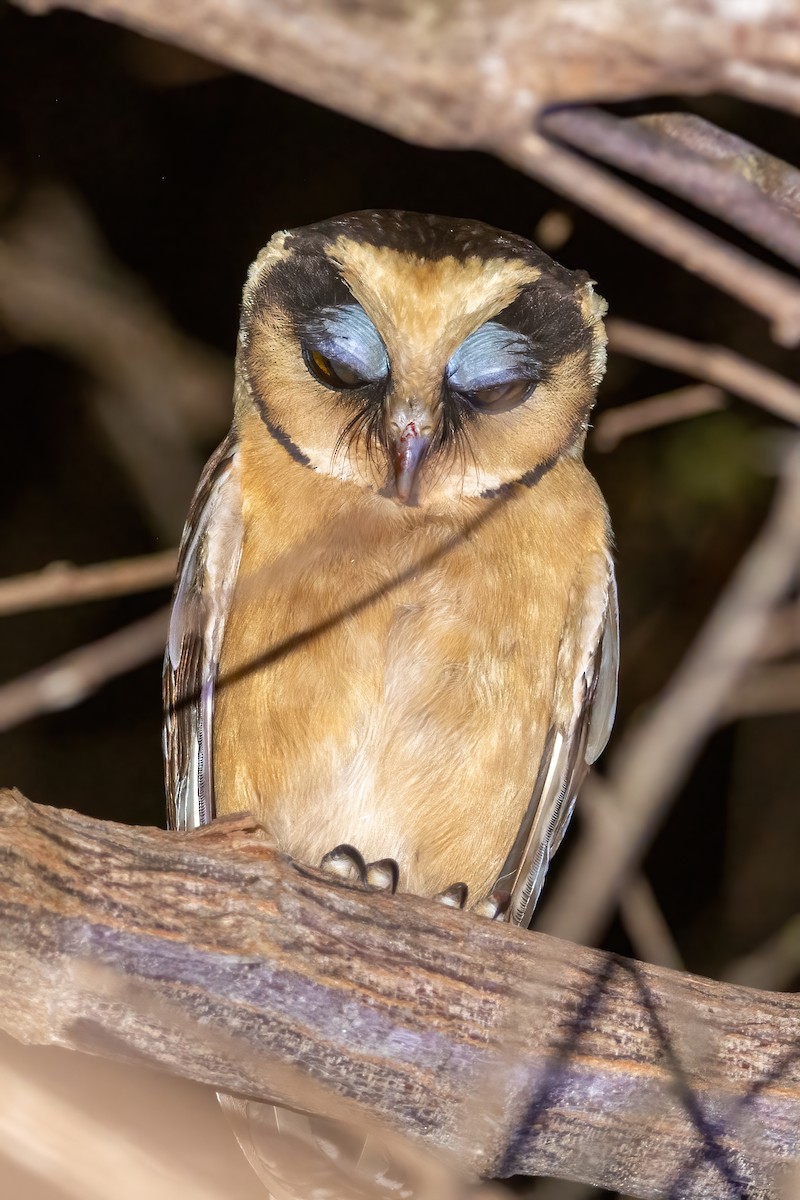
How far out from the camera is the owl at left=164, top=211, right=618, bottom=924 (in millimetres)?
2562

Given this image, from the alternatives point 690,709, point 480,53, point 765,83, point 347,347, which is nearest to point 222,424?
point 347,347

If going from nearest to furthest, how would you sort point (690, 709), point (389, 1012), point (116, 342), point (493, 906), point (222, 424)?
1. point (690, 709)
2. point (389, 1012)
3. point (493, 906)
4. point (116, 342)
5. point (222, 424)

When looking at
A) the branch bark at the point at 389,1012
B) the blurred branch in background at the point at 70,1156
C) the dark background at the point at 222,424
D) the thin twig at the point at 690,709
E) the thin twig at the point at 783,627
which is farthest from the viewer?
the dark background at the point at 222,424

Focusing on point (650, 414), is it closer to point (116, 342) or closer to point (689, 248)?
point (689, 248)

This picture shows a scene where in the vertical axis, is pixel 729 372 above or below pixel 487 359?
below

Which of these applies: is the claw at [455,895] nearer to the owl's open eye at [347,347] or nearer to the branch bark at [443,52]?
the owl's open eye at [347,347]

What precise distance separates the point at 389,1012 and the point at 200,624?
108cm

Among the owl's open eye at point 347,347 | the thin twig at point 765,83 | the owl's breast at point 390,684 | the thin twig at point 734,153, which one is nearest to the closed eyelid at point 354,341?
the owl's open eye at point 347,347

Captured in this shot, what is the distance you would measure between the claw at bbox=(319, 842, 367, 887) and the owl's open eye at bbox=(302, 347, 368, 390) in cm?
97

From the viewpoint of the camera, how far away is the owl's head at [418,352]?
2.50m

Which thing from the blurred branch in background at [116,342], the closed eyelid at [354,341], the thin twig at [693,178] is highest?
the blurred branch in background at [116,342]

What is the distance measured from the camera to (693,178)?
37.8 inches

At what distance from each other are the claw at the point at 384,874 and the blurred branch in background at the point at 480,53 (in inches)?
74.6

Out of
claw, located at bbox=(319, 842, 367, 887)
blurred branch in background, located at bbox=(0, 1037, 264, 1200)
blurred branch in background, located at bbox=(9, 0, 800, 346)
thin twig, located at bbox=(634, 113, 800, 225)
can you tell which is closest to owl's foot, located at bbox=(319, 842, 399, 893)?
claw, located at bbox=(319, 842, 367, 887)
